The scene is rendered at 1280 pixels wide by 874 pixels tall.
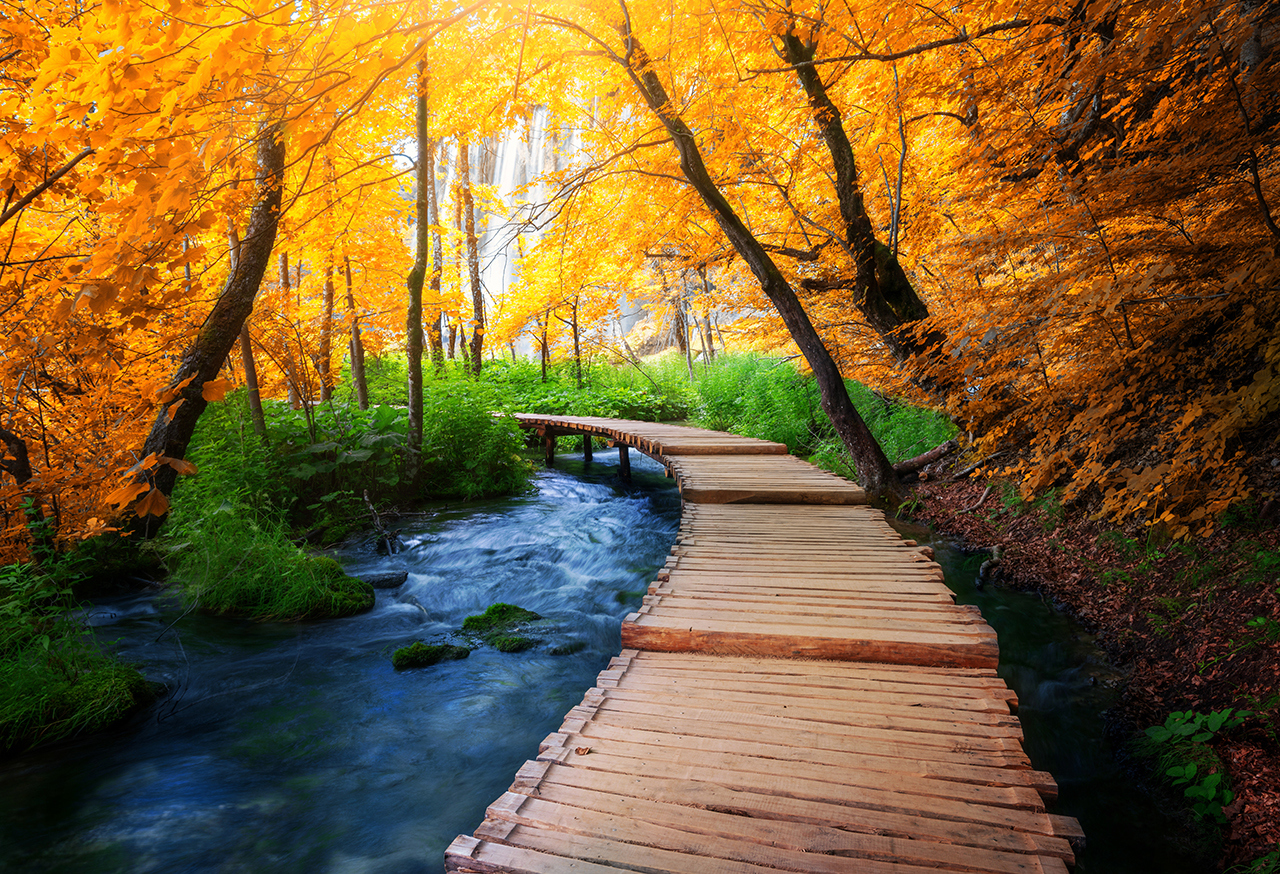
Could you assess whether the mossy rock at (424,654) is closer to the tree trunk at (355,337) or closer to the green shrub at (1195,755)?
the green shrub at (1195,755)

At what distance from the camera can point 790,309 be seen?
652cm

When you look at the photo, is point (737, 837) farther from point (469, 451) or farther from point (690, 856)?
point (469, 451)

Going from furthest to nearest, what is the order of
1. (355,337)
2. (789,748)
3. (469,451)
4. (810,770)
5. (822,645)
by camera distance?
(355,337) < (469,451) < (822,645) < (789,748) < (810,770)

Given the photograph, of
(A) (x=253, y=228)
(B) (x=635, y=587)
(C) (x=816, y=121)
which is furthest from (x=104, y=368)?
(C) (x=816, y=121)

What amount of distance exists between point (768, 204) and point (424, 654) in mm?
7025

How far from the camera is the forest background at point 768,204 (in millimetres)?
1975

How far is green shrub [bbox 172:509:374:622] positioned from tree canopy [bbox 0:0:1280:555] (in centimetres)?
88

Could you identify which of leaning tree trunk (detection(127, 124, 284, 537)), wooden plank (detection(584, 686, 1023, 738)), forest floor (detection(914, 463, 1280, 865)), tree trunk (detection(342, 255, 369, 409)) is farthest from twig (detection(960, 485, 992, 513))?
tree trunk (detection(342, 255, 369, 409))

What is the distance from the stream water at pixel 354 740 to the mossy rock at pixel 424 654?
83 mm

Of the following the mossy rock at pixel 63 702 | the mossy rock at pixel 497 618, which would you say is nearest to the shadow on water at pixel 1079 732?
the mossy rock at pixel 497 618

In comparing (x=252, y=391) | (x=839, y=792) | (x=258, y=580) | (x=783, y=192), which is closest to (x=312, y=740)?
(x=258, y=580)

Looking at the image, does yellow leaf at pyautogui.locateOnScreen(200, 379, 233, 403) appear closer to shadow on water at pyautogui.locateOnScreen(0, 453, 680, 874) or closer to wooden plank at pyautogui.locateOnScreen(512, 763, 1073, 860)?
wooden plank at pyautogui.locateOnScreen(512, 763, 1073, 860)

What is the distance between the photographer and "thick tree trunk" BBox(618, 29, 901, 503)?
6.25 metres

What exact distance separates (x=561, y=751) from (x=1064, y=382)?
15.9 feet
